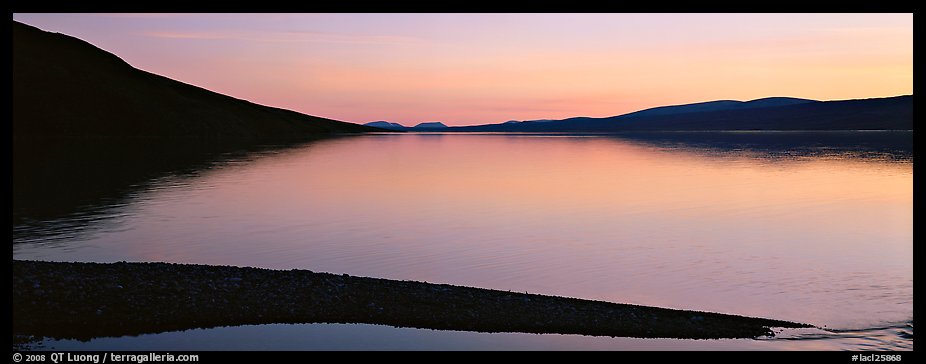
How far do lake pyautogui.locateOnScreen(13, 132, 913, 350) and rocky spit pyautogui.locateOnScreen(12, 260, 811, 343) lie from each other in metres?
0.71

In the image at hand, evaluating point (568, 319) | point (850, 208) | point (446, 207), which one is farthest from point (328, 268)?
point (850, 208)

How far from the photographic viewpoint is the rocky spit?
16297mm

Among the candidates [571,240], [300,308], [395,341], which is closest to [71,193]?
[571,240]

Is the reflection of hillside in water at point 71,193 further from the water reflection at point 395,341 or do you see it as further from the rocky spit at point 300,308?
the water reflection at point 395,341

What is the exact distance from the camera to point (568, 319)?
1694 centimetres

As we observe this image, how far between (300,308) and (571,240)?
1506 centimetres

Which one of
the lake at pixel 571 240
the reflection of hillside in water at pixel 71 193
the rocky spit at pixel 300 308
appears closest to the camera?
the rocky spit at pixel 300 308

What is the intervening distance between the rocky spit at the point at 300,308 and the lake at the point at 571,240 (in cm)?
71

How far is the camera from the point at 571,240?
30359 mm

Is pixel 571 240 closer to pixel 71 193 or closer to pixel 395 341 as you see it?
pixel 395 341

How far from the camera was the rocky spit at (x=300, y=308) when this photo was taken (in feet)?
53.5

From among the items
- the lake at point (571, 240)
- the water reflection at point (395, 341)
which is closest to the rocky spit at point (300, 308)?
the water reflection at point (395, 341)
